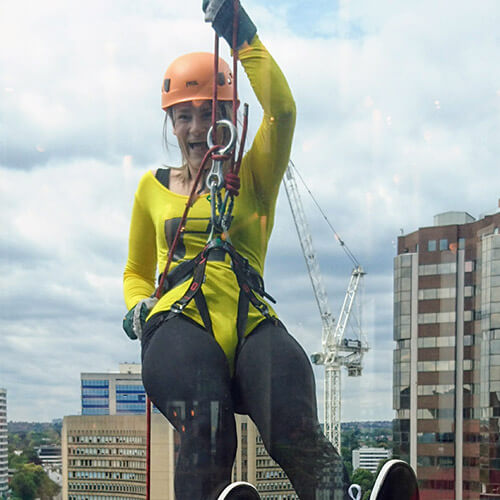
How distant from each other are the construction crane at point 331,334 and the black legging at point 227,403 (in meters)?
0.22

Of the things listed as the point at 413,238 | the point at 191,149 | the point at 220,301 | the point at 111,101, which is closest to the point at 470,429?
the point at 413,238

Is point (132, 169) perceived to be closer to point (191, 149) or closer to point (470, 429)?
point (191, 149)

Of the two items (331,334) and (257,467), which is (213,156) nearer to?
(331,334)

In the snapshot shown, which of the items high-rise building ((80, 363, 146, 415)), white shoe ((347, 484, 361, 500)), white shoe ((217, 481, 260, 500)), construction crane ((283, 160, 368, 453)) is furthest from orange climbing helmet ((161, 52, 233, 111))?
white shoe ((347, 484, 361, 500))

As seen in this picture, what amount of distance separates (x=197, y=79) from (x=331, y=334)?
988 millimetres

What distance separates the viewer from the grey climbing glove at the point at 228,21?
7.86ft

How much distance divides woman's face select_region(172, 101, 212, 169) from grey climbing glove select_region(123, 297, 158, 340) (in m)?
0.48

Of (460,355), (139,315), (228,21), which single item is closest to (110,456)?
(139,315)

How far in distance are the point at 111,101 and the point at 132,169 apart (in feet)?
0.84

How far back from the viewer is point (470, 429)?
121 inches

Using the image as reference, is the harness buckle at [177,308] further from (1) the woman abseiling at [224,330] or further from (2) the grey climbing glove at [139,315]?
(2) the grey climbing glove at [139,315]

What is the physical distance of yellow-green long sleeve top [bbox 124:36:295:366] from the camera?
2.41m

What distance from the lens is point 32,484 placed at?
2.80m

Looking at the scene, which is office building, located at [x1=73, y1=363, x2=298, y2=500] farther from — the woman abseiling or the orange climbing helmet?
the orange climbing helmet
